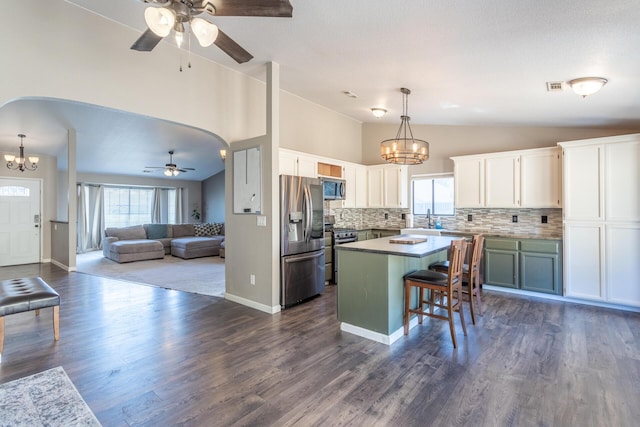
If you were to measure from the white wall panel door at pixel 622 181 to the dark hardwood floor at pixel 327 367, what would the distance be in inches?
48.0

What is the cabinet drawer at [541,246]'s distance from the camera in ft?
14.5

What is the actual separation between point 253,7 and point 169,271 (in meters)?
5.92

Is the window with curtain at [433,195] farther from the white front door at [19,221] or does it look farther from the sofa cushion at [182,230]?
the white front door at [19,221]

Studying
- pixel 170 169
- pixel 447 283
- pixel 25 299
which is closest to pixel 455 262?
pixel 447 283

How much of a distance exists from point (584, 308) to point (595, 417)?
2.68 m

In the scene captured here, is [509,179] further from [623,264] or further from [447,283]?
[447,283]

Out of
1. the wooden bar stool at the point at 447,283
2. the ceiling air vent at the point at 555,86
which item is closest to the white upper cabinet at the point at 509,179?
the ceiling air vent at the point at 555,86

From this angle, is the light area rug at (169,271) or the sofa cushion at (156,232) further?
the sofa cushion at (156,232)

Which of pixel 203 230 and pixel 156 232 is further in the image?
pixel 203 230

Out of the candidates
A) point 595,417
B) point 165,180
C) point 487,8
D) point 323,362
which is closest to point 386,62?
point 487,8

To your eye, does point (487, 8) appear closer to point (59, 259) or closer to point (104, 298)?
point (104, 298)

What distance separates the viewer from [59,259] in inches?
288

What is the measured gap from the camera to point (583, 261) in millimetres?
4195

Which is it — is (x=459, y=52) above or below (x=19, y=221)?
above
